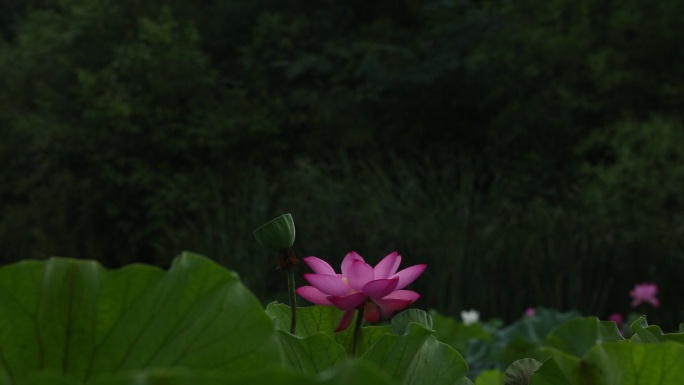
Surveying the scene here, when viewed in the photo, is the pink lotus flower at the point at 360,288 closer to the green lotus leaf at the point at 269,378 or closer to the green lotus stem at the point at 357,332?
the green lotus stem at the point at 357,332

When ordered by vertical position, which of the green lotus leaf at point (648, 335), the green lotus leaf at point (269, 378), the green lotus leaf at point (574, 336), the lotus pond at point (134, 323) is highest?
the green lotus leaf at point (269, 378)

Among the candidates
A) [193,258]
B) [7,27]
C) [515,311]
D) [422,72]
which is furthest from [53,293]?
[7,27]

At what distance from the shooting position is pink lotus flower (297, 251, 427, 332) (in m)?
0.64

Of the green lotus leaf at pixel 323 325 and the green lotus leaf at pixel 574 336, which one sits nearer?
the green lotus leaf at pixel 323 325

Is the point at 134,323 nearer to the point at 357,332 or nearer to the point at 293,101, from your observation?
the point at 357,332

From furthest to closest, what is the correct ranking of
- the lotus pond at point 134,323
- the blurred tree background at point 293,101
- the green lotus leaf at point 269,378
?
the blurred tree background at point 293,101, the lotus pond at point 134,323, the green lotus leaf at point 269,378

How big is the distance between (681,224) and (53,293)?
6.17 meters

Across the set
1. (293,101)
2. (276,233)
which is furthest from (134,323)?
(293,101)

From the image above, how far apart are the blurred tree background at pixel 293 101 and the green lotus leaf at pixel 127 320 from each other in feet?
28.6

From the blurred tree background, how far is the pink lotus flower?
8.45 metres

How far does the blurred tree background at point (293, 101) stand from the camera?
10.2m

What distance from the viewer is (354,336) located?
1.96 feet

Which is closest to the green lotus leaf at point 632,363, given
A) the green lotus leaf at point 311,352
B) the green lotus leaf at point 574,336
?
the green lotus leaf at point 311,352

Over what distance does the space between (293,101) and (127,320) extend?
10.6 meters
